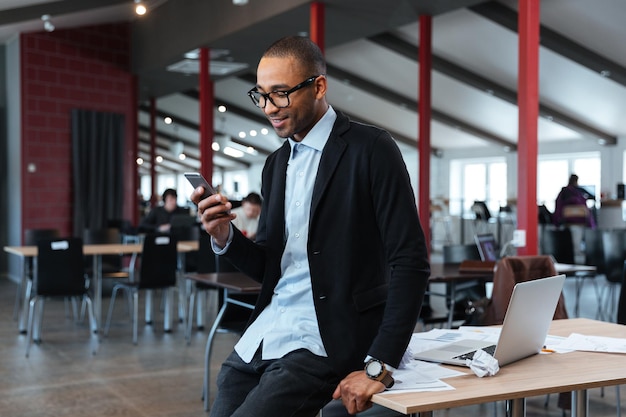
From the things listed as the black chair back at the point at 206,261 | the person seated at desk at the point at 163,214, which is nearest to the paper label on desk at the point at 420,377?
the black chair back at the point at 206,261

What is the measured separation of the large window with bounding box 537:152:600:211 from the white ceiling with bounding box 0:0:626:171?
0.53 metres

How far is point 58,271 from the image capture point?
5656 mm

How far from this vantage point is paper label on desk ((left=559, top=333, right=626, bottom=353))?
2131mm

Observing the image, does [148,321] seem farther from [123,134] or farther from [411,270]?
[411,270]

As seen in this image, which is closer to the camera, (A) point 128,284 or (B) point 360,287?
(B) point 360,287

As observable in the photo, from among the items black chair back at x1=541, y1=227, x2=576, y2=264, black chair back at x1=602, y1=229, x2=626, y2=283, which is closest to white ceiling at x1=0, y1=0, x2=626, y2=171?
black chair back at x1=541, y1=227, x2=576, y2=264

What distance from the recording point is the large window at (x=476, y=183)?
1666cm

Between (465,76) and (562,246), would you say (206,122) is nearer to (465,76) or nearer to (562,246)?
(465,76)

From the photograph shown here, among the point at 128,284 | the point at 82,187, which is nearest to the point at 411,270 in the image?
the point at 128,284

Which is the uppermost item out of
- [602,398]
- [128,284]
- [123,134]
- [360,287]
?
[123,134]

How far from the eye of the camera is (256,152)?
21.7 metres

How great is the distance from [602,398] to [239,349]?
3249 mm

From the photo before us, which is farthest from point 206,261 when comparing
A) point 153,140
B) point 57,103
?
point 153,140

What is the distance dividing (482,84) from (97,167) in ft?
18.9
